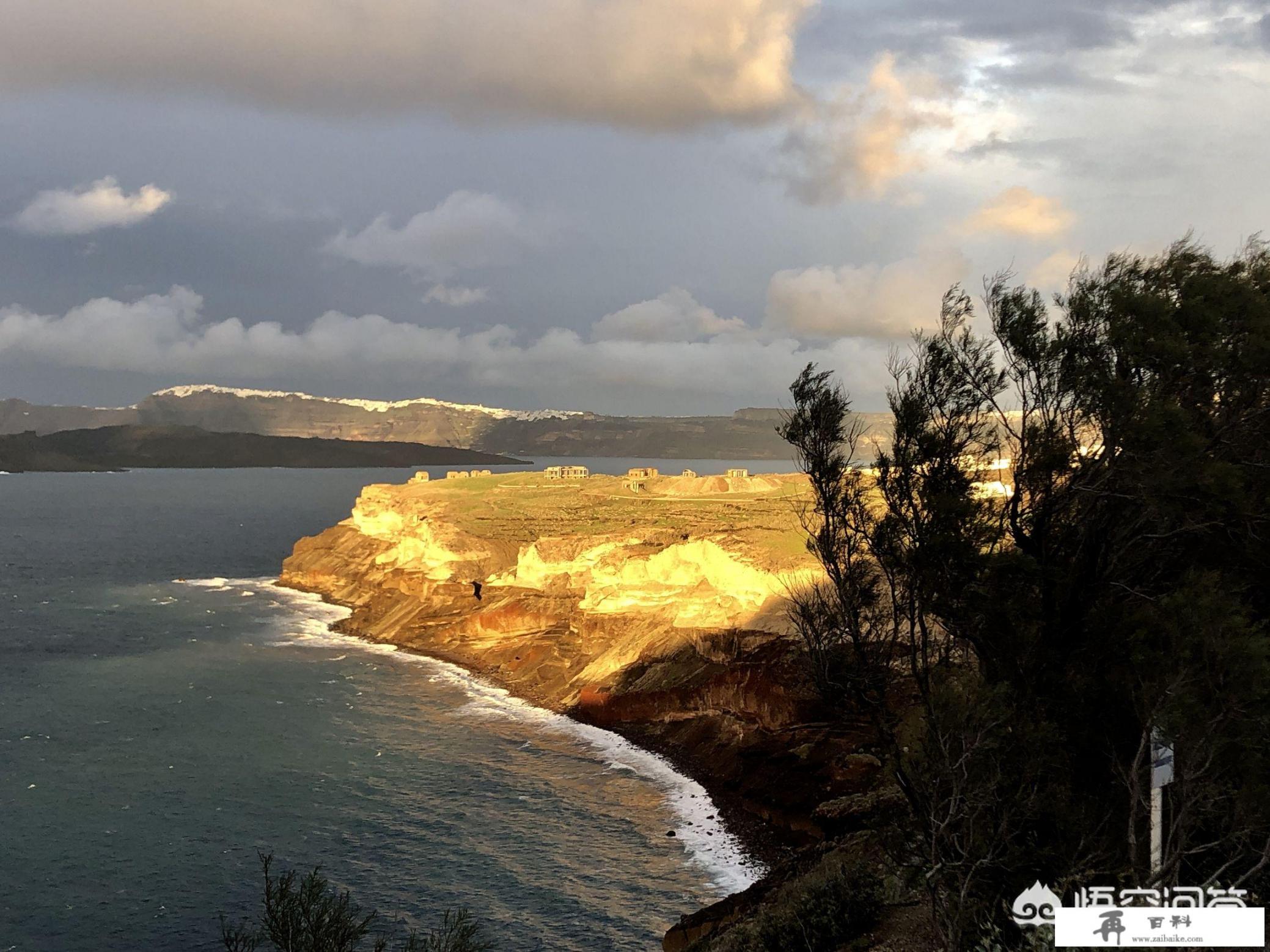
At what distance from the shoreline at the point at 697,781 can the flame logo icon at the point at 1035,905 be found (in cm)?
1528

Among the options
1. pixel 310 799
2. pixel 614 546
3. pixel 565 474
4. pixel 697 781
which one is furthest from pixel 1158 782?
pixel 565 474

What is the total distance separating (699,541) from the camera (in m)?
52.9

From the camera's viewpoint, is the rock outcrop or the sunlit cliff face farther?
the sunlit cliff face

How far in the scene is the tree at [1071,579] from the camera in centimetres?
1391

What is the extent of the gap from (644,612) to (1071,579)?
128ft

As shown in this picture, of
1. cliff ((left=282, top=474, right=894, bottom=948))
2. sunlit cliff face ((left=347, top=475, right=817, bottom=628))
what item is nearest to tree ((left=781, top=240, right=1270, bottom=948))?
cliff ((left=282, top=474, right=894, bottom=948))

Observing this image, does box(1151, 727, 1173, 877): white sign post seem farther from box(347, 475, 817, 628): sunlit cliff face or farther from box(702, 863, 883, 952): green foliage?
box(347, 475, 817, 628): sunlit cliff face

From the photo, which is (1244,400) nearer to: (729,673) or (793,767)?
(793,767)

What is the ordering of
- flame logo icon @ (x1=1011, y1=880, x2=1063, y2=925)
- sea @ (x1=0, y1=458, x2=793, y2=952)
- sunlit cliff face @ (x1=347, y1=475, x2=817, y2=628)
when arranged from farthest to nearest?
sunlit cliff face @ (x1=347, y1=475, x2=817, y2=628) → sea @ (x1=0, y1=458, x2=793, y2=952) → flame logo icon @ (x1=1011, y1=880, x2=1063, y2=925)

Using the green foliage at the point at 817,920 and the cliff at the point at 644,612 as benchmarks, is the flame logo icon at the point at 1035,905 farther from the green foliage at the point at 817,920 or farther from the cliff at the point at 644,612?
the cliff at the point at 644,612

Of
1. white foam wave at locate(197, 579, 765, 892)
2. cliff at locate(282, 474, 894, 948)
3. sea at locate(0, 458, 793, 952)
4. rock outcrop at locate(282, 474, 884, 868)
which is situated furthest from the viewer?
rock outcrop at locate(282, 474, 884, 868)

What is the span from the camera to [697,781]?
131 feet

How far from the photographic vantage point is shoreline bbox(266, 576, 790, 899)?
3262cm

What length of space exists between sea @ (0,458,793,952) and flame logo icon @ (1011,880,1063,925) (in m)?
14.7
